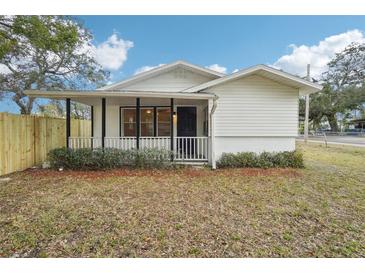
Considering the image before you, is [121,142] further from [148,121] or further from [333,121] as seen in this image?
[333,121]

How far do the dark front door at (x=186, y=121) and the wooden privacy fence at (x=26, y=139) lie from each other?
5757 mm

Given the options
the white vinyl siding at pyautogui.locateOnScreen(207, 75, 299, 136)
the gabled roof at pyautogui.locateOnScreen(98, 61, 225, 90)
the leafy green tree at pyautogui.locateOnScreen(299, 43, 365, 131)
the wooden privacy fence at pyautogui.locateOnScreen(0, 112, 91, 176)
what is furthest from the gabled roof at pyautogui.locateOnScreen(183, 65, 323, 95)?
the leafy green tree at pyautogui.locateOnScreen(299, 43, 365, 131)

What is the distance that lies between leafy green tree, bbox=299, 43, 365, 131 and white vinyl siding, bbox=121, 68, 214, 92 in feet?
118

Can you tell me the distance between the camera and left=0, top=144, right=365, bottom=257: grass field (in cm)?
296

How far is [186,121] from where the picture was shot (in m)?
10.6

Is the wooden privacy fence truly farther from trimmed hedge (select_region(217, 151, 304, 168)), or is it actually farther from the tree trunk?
the tree trunk

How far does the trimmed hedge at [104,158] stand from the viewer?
316 inches

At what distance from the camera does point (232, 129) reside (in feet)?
29.0

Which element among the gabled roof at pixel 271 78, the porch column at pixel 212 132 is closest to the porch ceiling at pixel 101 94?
the porch column at pixel 212 132

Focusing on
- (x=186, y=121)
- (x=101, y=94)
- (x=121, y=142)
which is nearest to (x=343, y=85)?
(x=186, y=121)
